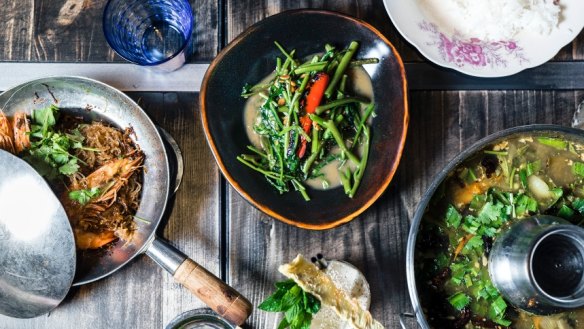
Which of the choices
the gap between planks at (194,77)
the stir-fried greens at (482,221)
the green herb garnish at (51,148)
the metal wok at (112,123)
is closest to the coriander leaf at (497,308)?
the stir-fried greens at (482,221)

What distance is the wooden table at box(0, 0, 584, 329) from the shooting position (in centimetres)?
183

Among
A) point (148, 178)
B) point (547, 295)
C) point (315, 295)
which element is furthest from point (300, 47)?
point (547, 295)

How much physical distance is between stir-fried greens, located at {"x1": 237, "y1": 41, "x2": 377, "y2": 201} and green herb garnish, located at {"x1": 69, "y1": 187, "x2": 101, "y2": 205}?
15.8 inches

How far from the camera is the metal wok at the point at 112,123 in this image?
1.77 metres

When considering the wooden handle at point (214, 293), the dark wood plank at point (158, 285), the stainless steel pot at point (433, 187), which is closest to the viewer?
the stainless steel pot at point (433, 187)

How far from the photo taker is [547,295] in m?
1.47

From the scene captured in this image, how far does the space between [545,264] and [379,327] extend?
0.46 m

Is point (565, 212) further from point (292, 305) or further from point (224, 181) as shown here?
point (224, 181)

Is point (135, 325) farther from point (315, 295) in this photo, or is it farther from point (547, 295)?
point (547, 295)

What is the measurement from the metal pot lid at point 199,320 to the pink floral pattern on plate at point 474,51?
Result: 93 centimetres

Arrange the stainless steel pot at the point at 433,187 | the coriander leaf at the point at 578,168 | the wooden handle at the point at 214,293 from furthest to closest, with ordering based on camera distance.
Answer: the coriander leaf at the point at 578,168
the wooden handle at the point at 214,293
the stainless steel pot at the point at 433,187

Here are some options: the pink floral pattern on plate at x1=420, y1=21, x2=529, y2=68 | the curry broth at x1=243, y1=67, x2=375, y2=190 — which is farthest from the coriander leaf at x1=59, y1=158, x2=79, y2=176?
the pink floral pattern on plate at x1=420, y1=21, x2=529, y2=68

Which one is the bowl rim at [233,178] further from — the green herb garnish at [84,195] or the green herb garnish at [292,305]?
the green herb garnish at [84,195]

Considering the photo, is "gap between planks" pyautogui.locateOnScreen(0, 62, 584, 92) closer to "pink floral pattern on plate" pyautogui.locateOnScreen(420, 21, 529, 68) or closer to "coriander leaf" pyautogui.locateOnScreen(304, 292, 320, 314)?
"pink floral pattern on plate" pyautogui.locateOnScreen(420, 21, 529, 68)
